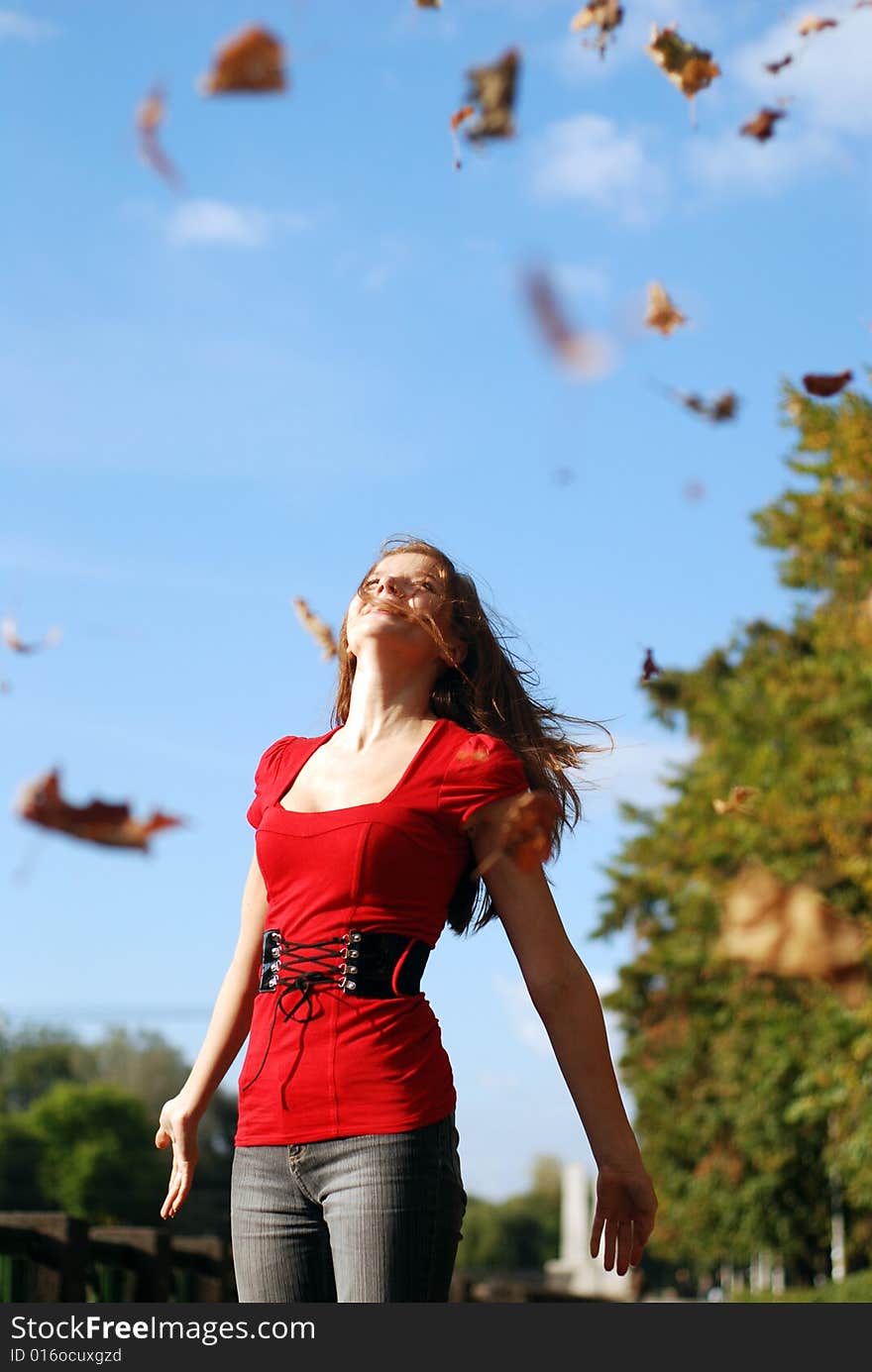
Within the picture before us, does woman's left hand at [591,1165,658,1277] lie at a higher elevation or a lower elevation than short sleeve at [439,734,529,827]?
lower

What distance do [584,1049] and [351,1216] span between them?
539 millimetres

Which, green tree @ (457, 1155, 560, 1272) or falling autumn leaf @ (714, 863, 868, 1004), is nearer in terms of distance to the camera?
falling autumn leaf @ (714, 863, 868, 1004)

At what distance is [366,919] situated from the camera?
8.87ft

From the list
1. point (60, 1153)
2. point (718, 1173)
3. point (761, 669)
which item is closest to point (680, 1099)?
point (718, 1173)

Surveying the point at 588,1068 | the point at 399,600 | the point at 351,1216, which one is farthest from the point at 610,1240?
the point at 399,600

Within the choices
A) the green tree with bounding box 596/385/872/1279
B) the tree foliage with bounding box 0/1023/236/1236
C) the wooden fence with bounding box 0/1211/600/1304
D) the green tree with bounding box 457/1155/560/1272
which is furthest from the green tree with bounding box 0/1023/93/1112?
the wooden fence with bounding box 0/1211/600/1304

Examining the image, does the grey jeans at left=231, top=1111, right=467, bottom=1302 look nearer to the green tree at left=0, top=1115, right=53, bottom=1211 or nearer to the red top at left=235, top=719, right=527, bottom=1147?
the red top at left=235, top=719, right=527, bottom=1147

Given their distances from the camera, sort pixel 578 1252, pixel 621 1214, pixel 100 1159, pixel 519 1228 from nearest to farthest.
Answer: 1. pixel 621 1214
2. pixel 578 1252
3. pixel 100 1159
4. pixel 519 1228

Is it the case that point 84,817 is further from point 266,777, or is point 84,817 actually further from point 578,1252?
point 578,1252

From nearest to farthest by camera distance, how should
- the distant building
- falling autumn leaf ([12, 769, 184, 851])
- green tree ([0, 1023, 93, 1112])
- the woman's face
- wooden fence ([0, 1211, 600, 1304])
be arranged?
1. falling autumn leaf ([12, 769, 184, 851])
2. the woman's face
3. wooden fence ([0, 1211, 600, 1304])
4. the distant building
5. green tree ([0, 1023, 93, 1112])

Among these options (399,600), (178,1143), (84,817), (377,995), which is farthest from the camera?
(399,600)

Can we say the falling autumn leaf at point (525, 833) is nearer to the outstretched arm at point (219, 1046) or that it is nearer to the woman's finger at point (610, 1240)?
the outstretched arm at point (219, 1046)

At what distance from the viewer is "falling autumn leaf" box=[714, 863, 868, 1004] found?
2.49 meters

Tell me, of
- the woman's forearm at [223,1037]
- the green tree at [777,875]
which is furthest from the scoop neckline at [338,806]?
the green tree at [777,875]
